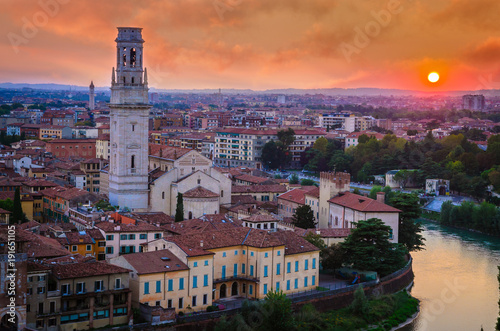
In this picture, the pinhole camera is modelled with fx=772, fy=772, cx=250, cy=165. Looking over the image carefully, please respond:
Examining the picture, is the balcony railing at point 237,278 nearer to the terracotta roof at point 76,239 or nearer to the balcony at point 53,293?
the terracotta roof at point 76,239

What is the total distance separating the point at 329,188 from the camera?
90.6 feet

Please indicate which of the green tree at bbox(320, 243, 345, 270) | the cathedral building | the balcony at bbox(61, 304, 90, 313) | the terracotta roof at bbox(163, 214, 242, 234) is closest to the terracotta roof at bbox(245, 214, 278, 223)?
the terracotta roof at bbox(163, 214, 242, 234)

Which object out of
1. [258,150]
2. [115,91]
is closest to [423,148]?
[258,150]

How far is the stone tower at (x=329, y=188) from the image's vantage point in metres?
27.4

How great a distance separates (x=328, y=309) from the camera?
64.6 ft

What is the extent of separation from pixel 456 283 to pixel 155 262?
10406mm

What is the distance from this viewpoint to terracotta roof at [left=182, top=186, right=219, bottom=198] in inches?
1046

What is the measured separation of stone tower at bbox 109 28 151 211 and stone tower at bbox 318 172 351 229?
6363 mm

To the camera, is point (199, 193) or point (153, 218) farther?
point (199, 193)

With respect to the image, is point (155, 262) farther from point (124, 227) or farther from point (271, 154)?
point (271, 154)

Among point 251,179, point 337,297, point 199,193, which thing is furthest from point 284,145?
point 337,297

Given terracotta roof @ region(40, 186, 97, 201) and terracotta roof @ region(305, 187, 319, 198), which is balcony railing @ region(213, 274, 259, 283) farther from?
terracotta roof @ region(305, 187, 319, 198)

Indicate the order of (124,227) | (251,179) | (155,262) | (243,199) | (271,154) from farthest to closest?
1. (271,154)
2. (251,179)
3. (243,199)
4. (124,227)
5. (155,262)

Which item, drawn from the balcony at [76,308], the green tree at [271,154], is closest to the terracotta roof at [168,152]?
the balcony at [76,308]
